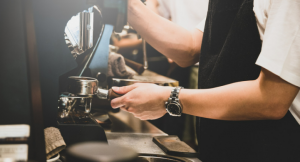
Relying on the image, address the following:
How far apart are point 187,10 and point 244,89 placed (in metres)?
1.58

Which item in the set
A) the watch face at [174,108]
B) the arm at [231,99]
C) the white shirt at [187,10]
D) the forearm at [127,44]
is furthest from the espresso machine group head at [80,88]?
the forearm at [127,44]

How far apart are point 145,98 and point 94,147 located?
0.54m

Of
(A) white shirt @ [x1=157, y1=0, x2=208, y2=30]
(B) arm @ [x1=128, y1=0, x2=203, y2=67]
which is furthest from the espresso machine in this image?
(A) white shirt @ [x1=157, y1=0, x2=208, y2=30]

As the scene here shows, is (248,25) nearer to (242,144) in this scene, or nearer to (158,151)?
(242,144)

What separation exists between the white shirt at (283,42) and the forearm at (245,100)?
0.12 ft

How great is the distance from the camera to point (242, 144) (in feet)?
2.78

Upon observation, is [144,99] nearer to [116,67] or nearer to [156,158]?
[156,158]

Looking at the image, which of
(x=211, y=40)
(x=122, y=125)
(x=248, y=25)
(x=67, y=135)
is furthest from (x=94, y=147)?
(x=122, y=125)

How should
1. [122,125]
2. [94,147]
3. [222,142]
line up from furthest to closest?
[122,125]
[222,142]
[94,147]

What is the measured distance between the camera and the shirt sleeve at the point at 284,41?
0.62 metres

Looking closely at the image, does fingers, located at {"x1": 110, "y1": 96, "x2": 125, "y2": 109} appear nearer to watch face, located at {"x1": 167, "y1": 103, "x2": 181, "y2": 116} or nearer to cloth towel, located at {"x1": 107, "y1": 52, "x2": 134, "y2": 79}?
watch face, located at {"x1": 167, "y1": 103, "x2": 181, "y2": 116}

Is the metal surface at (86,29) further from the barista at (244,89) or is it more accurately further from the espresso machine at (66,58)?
the barista at (244,89)

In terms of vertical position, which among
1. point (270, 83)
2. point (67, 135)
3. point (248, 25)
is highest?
point (248, 25)

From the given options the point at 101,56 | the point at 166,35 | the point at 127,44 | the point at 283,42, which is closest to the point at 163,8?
the point at 127,44
